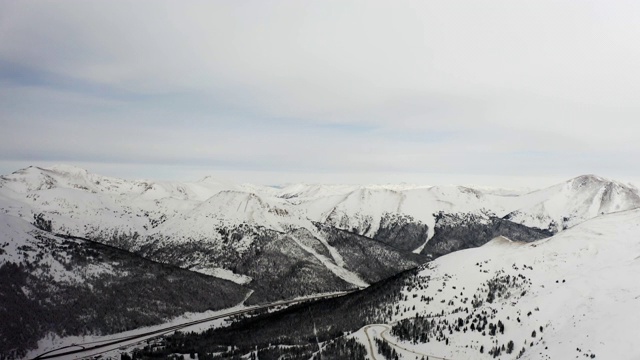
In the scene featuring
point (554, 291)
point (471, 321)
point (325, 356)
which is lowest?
point (325, 356)

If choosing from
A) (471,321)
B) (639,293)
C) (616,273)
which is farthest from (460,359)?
(616,273)

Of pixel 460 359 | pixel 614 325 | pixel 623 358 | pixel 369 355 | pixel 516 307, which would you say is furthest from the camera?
pixel 516 307

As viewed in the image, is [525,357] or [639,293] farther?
[639,293]

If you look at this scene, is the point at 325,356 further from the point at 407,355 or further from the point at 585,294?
the point at 585,294

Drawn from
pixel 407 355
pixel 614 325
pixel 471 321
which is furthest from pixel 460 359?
pixel 614 325

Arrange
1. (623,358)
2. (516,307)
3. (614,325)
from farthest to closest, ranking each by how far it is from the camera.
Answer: (516,307)
(614,325)
(623,358)

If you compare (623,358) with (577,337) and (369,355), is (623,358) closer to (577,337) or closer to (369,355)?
(577,337)

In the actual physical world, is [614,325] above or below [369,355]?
above

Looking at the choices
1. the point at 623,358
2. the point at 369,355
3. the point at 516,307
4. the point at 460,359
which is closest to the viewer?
the point at 623,358

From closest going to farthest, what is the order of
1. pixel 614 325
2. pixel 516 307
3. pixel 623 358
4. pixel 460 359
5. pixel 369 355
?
pixel 623 358
pixel 614 325
pixel 460 359
pixel 369 355
pixel 516 307
